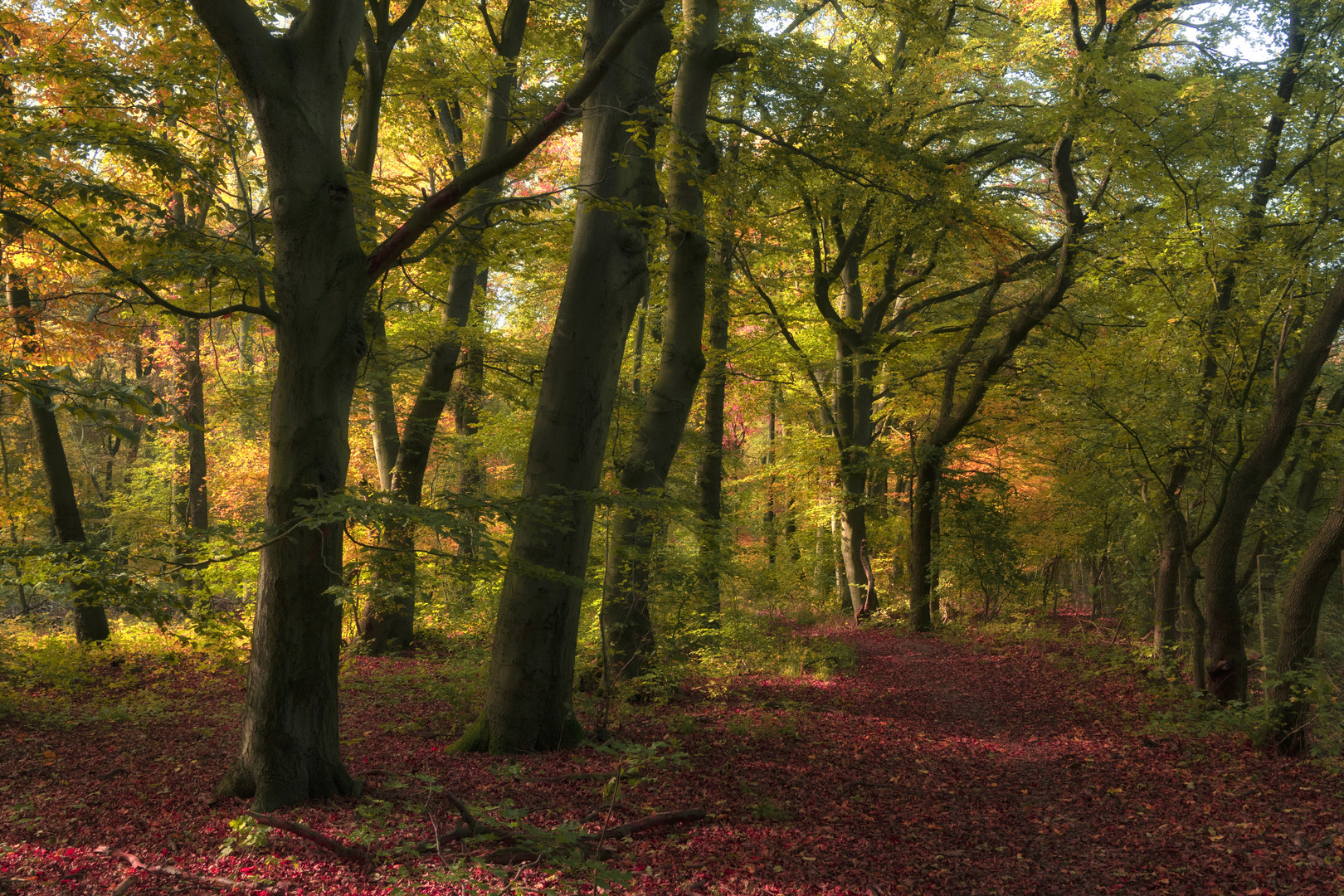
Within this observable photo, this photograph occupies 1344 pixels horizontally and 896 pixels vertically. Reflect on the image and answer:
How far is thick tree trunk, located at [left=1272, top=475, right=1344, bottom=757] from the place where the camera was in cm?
648

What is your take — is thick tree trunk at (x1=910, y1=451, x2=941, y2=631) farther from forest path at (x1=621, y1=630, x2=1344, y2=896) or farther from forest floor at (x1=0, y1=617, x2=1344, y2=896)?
forest floor at (x1=0, y1=617, x2=1344, y2=896)

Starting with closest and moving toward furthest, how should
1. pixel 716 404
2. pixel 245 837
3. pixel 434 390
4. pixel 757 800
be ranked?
pixel 245 837 → pixel 757 800 → pixel 434 390 → pixel 716 404

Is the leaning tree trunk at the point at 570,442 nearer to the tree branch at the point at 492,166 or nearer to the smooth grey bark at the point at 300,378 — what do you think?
the tree branch at the point at 492,166

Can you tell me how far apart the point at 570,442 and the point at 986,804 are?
410cm

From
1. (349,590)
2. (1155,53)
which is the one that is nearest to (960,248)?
(1155,53)

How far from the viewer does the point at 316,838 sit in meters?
3.76

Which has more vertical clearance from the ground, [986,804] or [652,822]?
[652,822]

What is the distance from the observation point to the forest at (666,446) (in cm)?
433

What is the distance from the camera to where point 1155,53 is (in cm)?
1373

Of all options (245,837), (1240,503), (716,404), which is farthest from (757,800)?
(716,404)

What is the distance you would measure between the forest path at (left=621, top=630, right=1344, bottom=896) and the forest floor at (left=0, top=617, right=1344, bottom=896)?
24 mm

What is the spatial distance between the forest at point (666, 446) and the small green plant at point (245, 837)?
0.13 ft

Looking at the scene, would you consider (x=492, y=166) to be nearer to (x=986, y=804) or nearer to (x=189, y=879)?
(x=189, y=879)

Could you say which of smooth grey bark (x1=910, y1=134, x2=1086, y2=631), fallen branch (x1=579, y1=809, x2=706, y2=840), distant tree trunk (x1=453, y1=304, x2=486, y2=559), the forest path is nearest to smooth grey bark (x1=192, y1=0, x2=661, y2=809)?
fallen branch (x1=579, y1=809, x2=706, y2=840)
